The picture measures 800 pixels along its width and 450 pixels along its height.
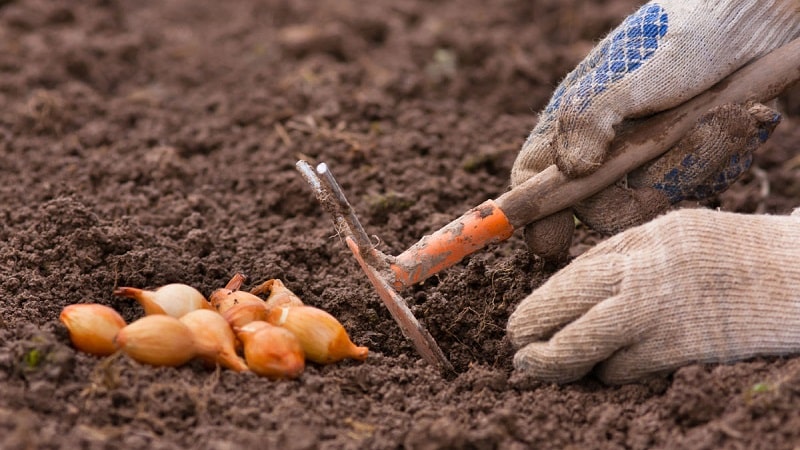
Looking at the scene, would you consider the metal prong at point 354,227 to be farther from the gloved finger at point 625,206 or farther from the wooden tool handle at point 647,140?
the gloved finger at point 625,206

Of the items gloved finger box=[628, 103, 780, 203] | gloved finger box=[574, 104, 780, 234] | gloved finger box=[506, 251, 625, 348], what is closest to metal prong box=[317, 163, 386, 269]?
gloved finger box=[506, 251, 625, 348]

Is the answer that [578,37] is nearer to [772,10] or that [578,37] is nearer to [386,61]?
[386,61]

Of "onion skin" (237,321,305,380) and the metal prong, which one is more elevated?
the metal prong

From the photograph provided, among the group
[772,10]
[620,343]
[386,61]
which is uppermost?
[386,61]

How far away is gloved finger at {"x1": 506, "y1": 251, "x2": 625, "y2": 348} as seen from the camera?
248 cm

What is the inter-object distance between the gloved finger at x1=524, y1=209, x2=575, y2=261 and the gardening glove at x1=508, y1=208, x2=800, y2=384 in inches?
12.3

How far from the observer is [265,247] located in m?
3.34

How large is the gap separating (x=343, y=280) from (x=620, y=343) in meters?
1.01

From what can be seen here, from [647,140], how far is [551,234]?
39cm

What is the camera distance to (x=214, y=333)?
2.50 meters

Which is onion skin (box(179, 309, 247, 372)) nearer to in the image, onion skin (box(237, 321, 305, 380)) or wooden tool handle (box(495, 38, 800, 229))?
onion skin (box(237, 321, 305, 380))

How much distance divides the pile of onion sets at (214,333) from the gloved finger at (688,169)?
863 mm

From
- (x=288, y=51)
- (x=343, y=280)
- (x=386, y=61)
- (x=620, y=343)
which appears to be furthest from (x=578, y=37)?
(x=620, y=343)

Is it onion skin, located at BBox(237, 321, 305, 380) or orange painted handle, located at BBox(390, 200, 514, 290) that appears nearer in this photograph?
onion skin, located at BBox(237, 321, 305, 380)
